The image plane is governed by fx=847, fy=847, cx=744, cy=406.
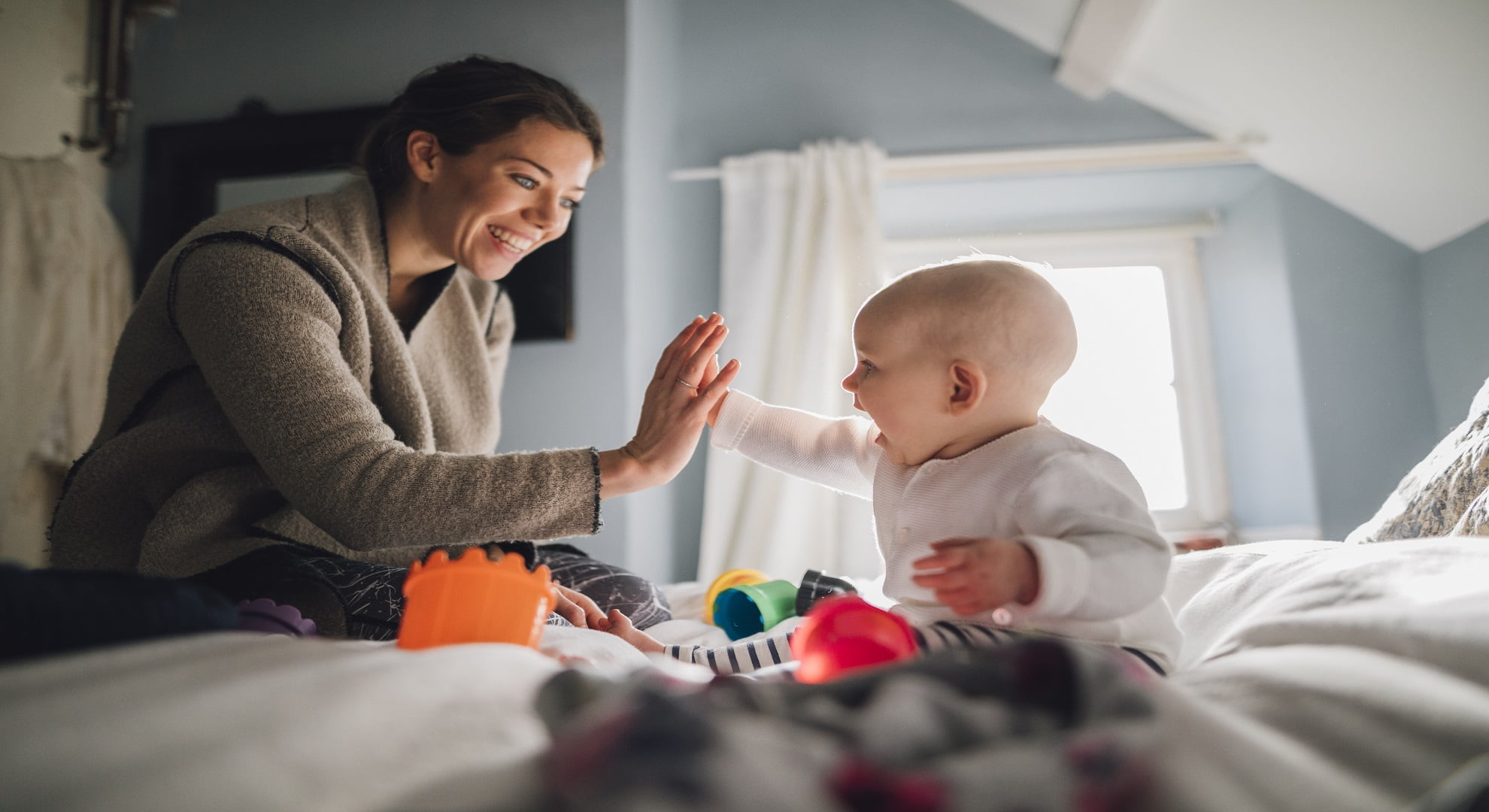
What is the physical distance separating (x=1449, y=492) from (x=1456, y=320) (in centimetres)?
86

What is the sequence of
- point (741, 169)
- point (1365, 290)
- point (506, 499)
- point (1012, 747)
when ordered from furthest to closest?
1. point (741, 169)
2. point (1365, 290)
3. point (506, 499)
4. point (1012, 747)

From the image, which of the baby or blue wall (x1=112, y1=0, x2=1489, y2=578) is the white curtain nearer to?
blue wall (x1=112, y1=0, x2=1489, y2=578)

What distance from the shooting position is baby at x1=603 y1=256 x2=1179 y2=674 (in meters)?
0.72

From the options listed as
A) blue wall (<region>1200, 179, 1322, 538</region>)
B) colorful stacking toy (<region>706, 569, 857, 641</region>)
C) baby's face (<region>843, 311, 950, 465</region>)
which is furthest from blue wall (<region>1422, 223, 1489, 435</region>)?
colorful stacking toy (<region>706, 569, 857, 641</region>)

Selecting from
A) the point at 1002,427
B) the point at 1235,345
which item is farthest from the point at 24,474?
the point at 1235,345

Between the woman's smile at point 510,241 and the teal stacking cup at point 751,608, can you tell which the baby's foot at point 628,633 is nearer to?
the teal stacking cup at point 751,608

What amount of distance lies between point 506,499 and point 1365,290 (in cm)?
222

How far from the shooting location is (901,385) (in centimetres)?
95

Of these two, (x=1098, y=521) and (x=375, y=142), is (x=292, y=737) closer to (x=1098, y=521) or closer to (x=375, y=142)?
(x=1098, y=521)

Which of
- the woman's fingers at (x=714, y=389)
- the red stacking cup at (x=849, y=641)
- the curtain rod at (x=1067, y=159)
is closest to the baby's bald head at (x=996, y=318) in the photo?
the woman's fingers at (x=714, y=389)

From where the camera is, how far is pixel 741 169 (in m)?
2.50

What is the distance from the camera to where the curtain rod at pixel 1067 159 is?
231 centimetres

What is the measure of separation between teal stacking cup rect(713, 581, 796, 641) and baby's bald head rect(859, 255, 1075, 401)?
0.49 metres

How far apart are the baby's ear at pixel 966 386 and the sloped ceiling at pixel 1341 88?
4.58ft
